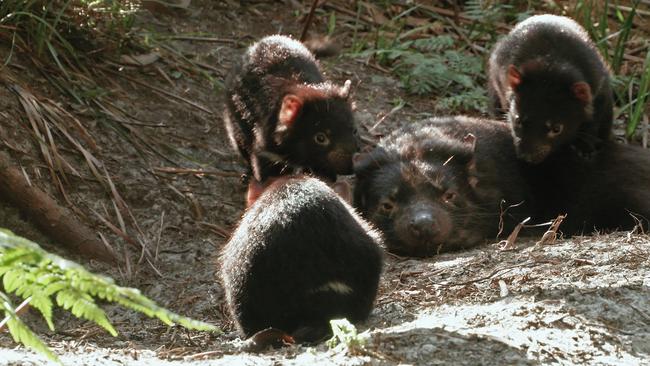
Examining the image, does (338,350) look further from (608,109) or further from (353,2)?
(353,2)

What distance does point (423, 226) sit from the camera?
7.18 meters

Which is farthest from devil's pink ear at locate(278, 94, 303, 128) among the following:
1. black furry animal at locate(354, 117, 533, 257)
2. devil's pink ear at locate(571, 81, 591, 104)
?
devil's pink ear at locate(571, 81, 591, 104)

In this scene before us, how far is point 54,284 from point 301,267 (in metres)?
2.12

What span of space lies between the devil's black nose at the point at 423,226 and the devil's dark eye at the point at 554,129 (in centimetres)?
136

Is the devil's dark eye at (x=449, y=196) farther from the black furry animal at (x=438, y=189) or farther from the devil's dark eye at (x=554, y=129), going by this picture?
the devil's dark eye at (x=554, y=129)

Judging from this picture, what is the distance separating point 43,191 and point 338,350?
11.2ft

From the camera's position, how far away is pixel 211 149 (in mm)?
8453

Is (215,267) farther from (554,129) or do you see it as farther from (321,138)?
(554,129)

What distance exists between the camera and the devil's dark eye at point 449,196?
24.8 feet

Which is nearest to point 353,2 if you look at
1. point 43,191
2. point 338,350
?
point 43,191

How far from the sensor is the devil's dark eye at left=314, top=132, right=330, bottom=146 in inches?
305

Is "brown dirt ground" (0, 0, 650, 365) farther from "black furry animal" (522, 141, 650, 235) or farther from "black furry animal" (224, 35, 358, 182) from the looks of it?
"black furry animal" (522, 141, 650, 235)

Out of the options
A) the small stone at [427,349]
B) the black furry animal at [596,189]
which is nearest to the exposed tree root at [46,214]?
the small stone at [427,349]

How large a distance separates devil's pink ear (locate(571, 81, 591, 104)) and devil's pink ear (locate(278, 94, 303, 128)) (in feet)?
6.89
